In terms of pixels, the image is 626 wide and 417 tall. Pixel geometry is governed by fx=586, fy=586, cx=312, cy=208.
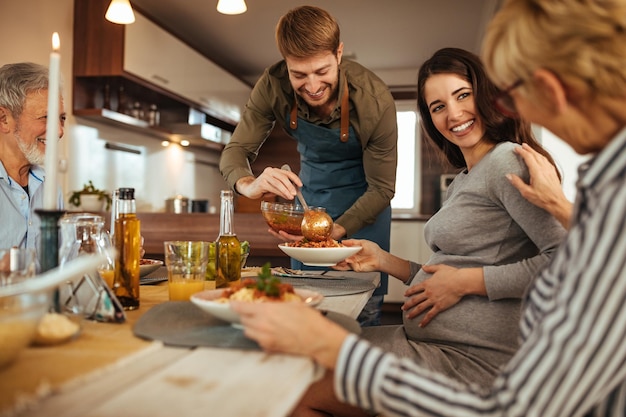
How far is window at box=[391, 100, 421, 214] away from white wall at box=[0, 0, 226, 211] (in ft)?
7.54

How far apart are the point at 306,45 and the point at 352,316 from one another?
1.11 meters

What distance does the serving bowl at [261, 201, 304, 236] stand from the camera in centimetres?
189

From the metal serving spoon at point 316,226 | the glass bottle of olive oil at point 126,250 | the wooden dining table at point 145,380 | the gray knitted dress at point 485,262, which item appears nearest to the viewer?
the wooden dining table at point 145,380

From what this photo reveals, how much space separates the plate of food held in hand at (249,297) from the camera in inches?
37.3

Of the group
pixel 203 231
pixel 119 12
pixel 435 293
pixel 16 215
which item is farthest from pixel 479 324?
pixel 119 12

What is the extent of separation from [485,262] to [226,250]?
0.64 m

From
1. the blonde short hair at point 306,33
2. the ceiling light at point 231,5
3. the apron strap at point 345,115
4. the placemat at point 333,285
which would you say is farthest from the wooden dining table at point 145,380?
the ceiling light at point 231,5

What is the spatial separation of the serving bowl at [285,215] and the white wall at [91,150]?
7.87ft

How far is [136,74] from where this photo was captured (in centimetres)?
437

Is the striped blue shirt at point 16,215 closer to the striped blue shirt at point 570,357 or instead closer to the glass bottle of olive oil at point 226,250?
the glass bottle of olive oil at point 226,250

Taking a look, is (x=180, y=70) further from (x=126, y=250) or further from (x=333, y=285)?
(x=126, y=250)

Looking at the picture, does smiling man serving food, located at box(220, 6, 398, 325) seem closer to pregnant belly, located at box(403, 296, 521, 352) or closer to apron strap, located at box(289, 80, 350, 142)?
apron strap, located at box(289, 80, 350, 142)

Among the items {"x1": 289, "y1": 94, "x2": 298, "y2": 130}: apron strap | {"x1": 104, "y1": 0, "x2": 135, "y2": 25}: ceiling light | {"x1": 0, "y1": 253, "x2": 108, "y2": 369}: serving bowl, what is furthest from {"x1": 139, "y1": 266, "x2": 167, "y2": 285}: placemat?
{"x1": 104, "y1": 0, "x2": 135, "y2": 25}: ceiling light

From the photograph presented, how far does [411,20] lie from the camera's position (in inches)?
202
